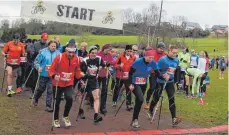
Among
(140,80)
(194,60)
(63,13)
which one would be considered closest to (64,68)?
(140,80)

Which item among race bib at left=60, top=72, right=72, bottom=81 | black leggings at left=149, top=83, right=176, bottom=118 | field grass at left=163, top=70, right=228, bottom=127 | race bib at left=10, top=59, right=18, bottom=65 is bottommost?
field grass at left=163, top=70, right=228, bottom=127

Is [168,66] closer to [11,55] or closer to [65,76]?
[65,76]

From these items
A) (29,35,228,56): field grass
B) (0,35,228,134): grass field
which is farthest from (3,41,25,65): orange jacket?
(29,35,228,56): field grass

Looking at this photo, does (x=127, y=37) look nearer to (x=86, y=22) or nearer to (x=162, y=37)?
(x=162, y=37)

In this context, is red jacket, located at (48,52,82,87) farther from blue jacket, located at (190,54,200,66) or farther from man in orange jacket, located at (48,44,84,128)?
blue jacket, located at (190,54,200,66)

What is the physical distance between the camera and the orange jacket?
12125mm

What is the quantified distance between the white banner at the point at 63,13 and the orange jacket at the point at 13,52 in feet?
4.51

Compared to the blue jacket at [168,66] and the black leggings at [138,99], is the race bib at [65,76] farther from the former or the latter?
the blue jacket at [168,66]

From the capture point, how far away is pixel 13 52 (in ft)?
40.0

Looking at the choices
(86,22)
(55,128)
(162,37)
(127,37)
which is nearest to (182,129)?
(55,128)

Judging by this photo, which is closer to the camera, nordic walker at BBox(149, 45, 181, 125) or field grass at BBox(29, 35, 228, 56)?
nordic walker at BBox(149, 45, 181, 125)

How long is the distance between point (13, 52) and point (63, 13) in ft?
7.80

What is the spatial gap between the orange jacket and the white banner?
1.37 m

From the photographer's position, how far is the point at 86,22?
13.5m
